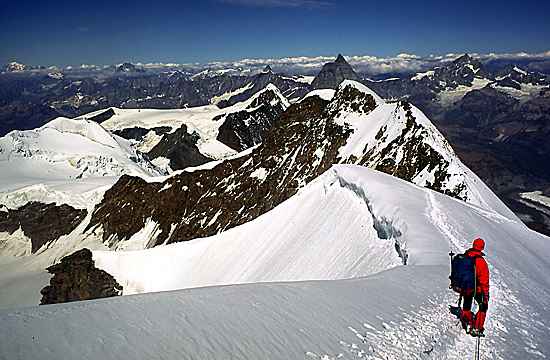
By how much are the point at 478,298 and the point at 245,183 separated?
67732 millimetres

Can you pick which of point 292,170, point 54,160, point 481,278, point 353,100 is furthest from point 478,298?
point 54,160

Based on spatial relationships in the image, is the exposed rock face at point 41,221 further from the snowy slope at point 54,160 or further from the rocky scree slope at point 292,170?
the snowy slope at point 54,160

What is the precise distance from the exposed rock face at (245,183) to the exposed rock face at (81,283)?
17841 mm

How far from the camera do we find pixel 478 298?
11.2 metres

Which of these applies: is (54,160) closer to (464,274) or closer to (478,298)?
(464,274)

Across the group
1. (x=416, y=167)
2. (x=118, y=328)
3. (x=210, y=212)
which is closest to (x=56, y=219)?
(x=210, y=212)

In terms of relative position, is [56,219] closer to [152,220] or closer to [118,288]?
[152,220]

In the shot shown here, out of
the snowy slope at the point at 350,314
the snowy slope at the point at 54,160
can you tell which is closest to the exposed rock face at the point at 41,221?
the snowy slope at the point at 54,160

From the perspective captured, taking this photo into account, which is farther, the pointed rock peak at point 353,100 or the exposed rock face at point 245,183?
the pointed rock peak at point 353,100

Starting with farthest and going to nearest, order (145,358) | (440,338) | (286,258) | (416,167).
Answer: (416,167) → (286,258) → (440,338) → (145,358)

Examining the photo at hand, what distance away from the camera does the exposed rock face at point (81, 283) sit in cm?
5172

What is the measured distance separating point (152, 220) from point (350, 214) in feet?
209

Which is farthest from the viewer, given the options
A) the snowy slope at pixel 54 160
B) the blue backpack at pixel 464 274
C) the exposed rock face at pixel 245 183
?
the snowy slope at pixel 54 160

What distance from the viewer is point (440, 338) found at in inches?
431
